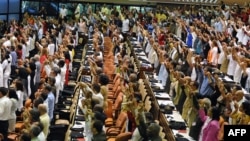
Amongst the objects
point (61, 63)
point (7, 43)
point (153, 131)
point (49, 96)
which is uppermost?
point (7, 43)

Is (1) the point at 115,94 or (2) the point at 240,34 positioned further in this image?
(2) the point at 240,34

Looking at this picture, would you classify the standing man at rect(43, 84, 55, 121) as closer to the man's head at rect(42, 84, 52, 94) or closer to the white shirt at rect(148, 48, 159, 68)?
the man's head at rect(42, 84, 52, 94)

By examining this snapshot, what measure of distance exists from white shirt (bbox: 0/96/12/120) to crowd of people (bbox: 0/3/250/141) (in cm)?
2

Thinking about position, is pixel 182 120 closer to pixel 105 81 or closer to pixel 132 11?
pixel 105 81

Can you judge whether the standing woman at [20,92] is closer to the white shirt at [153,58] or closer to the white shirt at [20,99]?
the white shirt at [20,99]

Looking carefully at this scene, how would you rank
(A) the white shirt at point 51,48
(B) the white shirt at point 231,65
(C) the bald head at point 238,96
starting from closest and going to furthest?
(C) the bald head at point 238,96 < (B) the white shirt at point 231,65 < (A) the white shirt at point 51,48

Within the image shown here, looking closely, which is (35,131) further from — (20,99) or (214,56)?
(214,56)

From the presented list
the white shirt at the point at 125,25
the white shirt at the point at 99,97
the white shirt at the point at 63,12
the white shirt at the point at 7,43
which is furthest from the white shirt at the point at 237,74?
the white shirt at the point at 63,12

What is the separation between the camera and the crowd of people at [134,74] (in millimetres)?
9266

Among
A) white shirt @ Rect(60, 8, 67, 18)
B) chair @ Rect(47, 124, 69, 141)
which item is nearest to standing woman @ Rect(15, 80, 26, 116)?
chair @ Rect(47, 124, 69, 141)

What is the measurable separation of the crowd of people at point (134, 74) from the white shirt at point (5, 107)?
0.02 metres

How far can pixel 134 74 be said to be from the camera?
12.7 metres

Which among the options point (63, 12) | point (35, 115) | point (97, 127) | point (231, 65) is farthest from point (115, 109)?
point (63, 12)

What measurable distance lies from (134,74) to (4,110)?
347cm
